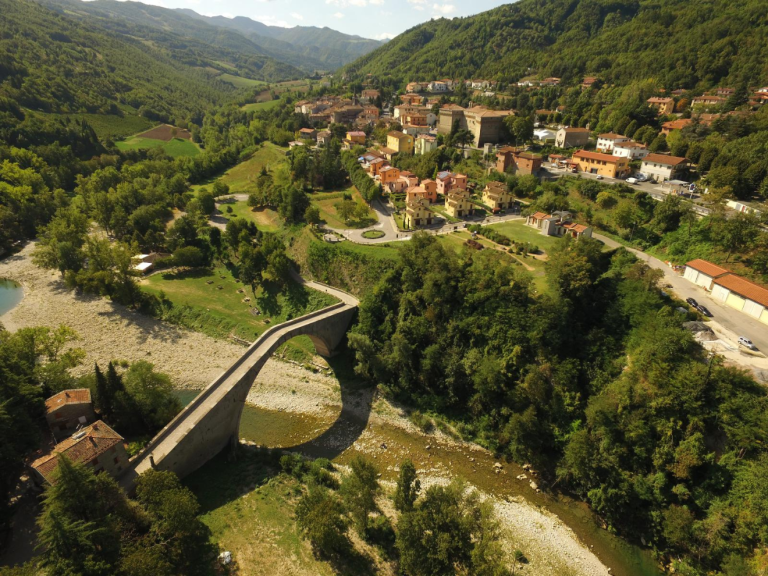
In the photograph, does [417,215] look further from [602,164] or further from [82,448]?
[82,448]

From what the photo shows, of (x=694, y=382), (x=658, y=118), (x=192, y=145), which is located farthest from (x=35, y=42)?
(x=694, y=382)

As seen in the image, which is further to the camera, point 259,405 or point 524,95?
point 524,95

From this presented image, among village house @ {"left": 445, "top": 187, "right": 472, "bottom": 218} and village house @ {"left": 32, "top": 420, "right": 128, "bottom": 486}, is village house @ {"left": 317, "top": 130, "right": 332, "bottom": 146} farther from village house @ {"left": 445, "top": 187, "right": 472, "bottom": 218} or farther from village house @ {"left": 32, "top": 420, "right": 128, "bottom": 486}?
village house @ {"left": 32, "top": 420, "right": 128, "bottom": 486}

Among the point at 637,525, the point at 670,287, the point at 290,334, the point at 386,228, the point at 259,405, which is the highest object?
the point at 670,287

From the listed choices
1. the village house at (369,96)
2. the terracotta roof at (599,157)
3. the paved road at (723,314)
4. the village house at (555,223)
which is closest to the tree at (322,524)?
the paved road at (723,314)

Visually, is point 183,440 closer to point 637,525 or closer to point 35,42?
point 637,525

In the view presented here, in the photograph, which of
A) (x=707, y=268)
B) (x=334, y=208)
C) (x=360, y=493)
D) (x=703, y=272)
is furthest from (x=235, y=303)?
(x=707, y=268)

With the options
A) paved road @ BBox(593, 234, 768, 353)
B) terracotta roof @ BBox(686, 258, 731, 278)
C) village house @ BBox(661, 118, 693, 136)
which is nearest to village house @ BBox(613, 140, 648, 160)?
village house @ BBox(661, 118, 693, 136)
